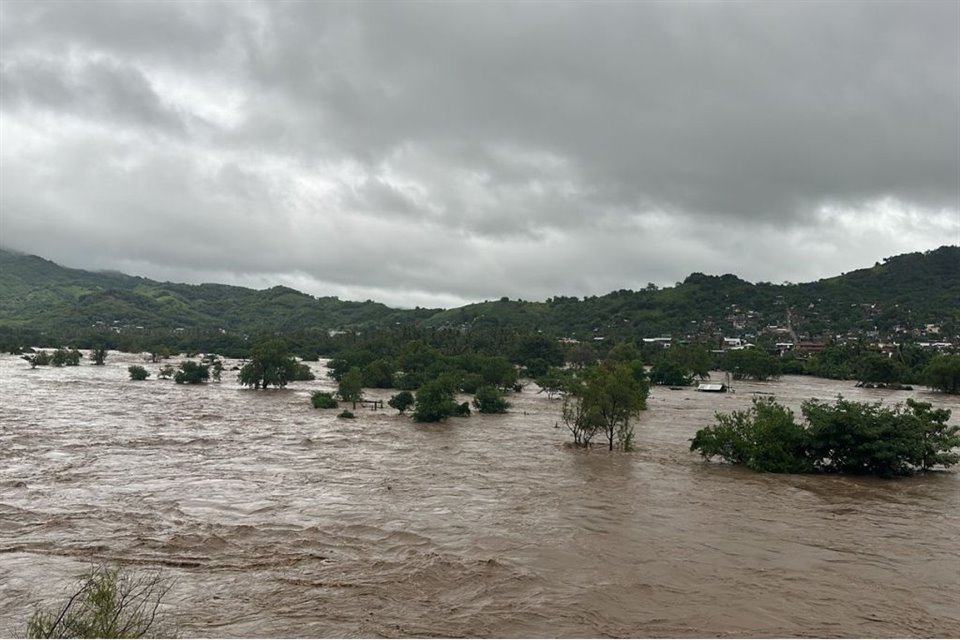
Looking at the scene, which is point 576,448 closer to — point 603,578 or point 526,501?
point 526,501

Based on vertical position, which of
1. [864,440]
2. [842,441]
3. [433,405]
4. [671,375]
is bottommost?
[433,405]

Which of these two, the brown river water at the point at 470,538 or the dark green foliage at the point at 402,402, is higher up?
the dark green foliage at the point at 402,402

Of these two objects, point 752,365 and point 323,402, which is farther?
point 752,365

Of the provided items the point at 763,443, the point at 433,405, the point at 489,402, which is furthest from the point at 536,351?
the point at 763,443

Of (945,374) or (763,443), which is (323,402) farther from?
(945,374)

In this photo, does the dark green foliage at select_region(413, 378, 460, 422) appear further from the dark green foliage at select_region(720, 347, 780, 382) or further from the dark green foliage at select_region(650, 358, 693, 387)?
the dark green foliage at select_region(720, 347, 780, 382)

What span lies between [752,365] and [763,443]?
257ft

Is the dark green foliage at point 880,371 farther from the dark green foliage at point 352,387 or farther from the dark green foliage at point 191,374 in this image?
the dark green foliage at point 191,374

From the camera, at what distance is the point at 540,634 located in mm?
13953

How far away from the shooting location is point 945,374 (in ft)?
271

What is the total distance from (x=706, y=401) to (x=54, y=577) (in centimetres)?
6801

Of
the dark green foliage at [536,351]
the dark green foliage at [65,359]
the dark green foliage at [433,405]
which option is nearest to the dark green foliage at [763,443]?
the dark green foliage at [433,405]

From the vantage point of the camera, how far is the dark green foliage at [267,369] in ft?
253

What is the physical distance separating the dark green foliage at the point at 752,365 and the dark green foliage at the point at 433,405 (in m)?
69.2
